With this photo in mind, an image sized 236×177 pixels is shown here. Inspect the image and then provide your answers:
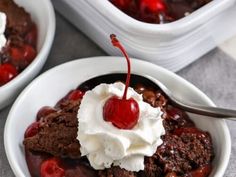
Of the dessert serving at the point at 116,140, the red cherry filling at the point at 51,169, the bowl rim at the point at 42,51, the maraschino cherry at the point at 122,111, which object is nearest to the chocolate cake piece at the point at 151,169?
the dessert serving at the point at 116,140

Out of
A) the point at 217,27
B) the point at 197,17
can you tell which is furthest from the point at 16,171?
the point at 217,27

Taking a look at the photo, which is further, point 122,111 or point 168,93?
point 168,93

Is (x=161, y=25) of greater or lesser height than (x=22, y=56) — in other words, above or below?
above

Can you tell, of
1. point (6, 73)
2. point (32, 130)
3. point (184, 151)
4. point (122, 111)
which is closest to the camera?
point (122, 111)

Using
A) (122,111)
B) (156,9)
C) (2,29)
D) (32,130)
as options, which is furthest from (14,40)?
(122,111)

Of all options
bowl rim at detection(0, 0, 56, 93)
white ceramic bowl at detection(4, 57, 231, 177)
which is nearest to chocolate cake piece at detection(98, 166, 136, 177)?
white ceramic bowl at detection(4, 57, 231, 177)

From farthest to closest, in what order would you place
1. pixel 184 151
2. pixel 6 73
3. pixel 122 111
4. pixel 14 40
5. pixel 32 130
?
1. pixel 14 40
2. pixel 6 73
3. pixel 32 130
4. pixel 184 151
5. pixel 122 111

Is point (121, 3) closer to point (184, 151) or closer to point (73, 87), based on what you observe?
point (73, 87)
